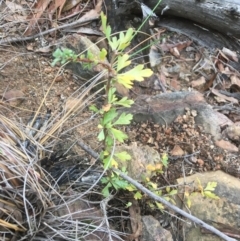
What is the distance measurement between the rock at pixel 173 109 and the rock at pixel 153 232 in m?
0.58

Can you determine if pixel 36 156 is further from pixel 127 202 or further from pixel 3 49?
pixel 3 49

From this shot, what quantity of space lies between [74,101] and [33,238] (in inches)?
24.2

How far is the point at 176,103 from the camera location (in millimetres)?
2199

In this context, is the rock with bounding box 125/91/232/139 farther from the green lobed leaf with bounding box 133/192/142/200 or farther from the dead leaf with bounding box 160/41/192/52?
the dead leaf with bounding box 160/41/192/52

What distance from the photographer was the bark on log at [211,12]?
2365 millimetres

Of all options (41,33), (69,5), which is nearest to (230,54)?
(69,5)

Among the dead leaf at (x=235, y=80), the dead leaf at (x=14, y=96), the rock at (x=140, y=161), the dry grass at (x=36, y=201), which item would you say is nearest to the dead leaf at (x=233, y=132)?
the rock at (x=140, y=161)

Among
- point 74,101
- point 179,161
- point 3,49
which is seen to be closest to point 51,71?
point 3,49

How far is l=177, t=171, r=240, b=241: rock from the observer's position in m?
1.75

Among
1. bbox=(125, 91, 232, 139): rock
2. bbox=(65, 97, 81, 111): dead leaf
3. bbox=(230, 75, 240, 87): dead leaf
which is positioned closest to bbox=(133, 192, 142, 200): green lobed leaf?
bbox=(65, 97, 81, 111): dead leaf

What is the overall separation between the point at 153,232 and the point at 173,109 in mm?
682

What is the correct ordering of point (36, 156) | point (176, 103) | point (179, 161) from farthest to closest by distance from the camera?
point (176, 103) < point (179, 161) < point (36, 156)

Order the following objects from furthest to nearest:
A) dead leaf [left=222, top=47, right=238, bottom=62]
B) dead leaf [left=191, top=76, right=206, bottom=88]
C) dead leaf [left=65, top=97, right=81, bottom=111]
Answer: dead leaf [left=222, top=47, right=238, bottom=62]
dead leaf [left=191, top=76, right=206, bottom=88]
dead leaf [left=65, top=97, right=81, bottom=111]

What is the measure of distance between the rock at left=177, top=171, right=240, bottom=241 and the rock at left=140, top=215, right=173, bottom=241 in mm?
114
